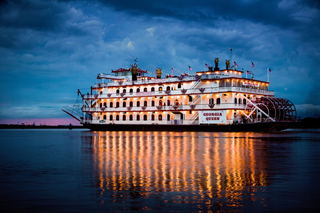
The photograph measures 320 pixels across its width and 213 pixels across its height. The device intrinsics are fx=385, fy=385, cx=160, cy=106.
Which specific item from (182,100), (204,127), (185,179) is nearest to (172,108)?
(182,100)

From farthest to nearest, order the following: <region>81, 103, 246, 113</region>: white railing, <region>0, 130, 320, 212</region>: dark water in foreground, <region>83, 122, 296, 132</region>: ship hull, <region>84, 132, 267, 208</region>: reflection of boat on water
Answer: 1. <region>81, 103, 246, 113</region>: white railing
2. <region>83, 122, 296, 132</region>: ship hull
3. <region>84, 132, 267, 208</region>: reflection of boat on water
4. <region>0, 130, 320, 212</region>: dark water in foreground

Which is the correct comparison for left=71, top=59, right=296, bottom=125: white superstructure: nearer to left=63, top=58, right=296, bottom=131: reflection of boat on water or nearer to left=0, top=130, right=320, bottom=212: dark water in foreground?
left=63, top=58, right=296, bottom=131: reflection of boat on water

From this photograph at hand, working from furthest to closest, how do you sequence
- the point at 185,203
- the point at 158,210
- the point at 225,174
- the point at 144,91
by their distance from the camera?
the point at 144,91, the point at 225,174, the point at 185,203, the point at 158,210

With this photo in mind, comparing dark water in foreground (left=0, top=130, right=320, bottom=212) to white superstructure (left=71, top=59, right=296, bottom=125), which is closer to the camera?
dark water in foreground (left=0, top=130, right=320, bottom=212)

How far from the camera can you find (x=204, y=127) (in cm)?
5950

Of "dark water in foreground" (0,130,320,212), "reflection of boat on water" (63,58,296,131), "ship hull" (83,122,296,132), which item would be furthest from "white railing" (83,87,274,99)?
"dark water in foreground" (0,130,320,212)

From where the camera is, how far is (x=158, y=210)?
7.38 meters

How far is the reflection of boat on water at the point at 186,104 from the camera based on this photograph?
190ft

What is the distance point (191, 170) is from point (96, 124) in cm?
6100

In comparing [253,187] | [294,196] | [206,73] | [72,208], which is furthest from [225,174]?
[206,73]

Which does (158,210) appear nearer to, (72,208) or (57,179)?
(72,208)

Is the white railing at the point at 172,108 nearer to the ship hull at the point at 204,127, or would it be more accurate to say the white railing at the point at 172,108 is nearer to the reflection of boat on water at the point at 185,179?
the ship hull at the point at 204,127

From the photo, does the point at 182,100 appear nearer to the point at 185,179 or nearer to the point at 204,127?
the point at 204,127

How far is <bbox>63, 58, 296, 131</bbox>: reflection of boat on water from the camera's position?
57812mm
